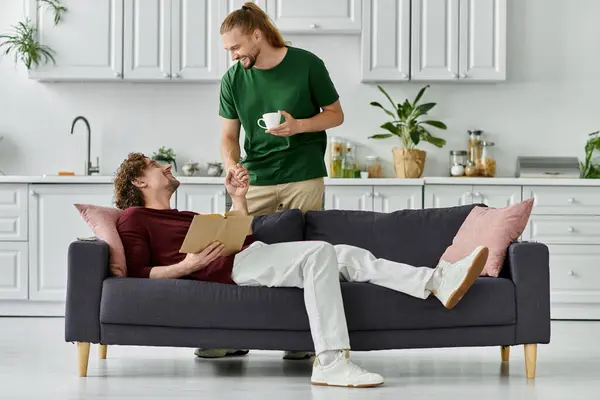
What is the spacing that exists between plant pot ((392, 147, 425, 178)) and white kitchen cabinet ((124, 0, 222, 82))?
1355mm

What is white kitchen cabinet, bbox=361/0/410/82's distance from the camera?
601cm

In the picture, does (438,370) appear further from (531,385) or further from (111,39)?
(111,39)

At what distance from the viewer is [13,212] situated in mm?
5828

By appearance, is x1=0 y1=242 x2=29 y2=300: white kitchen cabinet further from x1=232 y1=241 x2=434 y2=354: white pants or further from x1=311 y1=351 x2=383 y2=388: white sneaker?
x1=311 y1=351 x2=383 y2=388: white sneaker

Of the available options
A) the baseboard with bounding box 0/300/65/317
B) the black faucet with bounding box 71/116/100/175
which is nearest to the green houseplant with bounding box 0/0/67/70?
the black faucet with bounding box 71/116/100/175

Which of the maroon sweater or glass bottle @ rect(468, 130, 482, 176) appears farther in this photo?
glass bottle @ rect(468, 130, 482, 176)

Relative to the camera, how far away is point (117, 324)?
3.57 meters

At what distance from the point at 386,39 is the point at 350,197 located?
1098mm

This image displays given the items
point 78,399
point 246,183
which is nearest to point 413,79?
point 246,183

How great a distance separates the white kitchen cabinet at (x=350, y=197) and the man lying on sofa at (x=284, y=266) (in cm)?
198

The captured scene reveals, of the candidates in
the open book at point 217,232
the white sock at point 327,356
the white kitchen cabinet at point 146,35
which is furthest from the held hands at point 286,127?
the white kitchen cabinet at point 146,35

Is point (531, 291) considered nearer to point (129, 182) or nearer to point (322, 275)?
point (322, 275)

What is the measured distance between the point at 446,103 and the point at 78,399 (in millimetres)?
3907

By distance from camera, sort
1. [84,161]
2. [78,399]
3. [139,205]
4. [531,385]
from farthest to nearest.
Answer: [84,161], [139,205], [531,385], [78,399]
